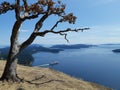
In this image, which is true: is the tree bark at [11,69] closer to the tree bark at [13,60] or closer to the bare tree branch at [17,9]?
the tree bark at [13,60]

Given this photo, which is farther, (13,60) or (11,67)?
(13,60)

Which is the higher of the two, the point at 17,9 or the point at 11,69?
the point at 17,9

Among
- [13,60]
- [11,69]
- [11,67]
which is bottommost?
[11,69]

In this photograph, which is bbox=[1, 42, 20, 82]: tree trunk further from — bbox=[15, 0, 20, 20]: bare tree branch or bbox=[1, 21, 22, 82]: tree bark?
bbox=[15, 0, 20, 20]: bare tree branch

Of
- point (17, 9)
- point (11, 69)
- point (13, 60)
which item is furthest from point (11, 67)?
point (17, 9)

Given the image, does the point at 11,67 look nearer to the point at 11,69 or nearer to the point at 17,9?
the point at 11,69

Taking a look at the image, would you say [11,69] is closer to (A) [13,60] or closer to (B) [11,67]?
(B) [11,67]

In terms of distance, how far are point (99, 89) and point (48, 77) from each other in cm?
590

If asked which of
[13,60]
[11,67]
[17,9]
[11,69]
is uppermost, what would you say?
[17,9]

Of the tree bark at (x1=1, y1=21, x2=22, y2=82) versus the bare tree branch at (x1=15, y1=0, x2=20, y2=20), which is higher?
the bare tree branch at (x1=15, y1=0, x2=20, y2=20)

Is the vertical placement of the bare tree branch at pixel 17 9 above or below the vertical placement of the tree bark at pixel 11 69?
above

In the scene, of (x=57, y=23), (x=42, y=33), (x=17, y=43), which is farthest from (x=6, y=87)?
(x=57, y=23)

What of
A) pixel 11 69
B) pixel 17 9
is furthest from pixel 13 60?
pixel 17 9

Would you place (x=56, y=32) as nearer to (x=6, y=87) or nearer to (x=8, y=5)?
(x=8, y=5)
